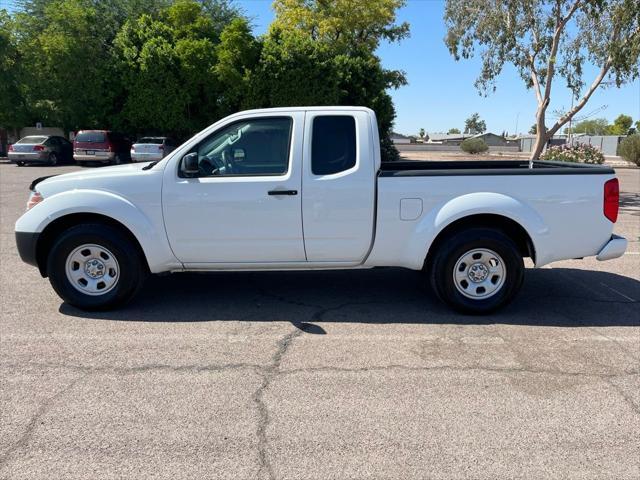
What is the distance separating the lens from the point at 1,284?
6.14 meters

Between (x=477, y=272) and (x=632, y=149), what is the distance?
39.1 meters

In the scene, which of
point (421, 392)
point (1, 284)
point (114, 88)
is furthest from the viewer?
point (114, 88)

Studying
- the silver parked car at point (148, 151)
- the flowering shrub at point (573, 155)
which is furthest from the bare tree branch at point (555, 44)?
the silver parked car at point (148, 151)

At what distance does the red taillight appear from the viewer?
16.3 ft

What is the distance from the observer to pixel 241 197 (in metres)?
4.91

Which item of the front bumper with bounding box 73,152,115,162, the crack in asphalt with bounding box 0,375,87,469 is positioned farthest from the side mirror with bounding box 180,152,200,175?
the front bumper with bounding box 73,152,115,162

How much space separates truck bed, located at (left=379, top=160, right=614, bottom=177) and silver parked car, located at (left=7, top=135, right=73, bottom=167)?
2413 centimetres

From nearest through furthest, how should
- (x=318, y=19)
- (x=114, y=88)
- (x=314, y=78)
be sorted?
(x=314, y=78)
(x=114, y=88)
(x=318, y=19)

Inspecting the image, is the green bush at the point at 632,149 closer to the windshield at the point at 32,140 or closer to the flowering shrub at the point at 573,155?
the flowering shrub at the point at 573,155

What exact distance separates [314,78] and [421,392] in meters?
24.8

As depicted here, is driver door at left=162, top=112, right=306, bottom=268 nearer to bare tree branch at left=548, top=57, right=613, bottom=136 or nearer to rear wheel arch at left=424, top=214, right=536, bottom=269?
rear wheel arch at left=424, top=214, right=536, bottom=269

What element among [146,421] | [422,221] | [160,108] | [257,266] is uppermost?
[160,108]

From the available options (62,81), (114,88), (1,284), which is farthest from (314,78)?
(1,284)

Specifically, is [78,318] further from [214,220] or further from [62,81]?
[62,81]
